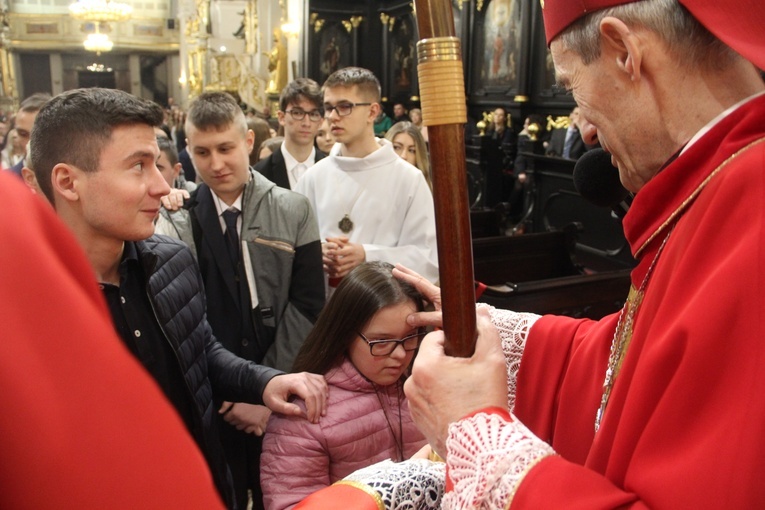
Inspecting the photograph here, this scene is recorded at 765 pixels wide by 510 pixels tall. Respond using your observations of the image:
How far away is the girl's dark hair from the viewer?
1987 mm

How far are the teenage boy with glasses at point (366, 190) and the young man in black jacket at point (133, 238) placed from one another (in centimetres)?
135

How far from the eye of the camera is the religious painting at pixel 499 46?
36.6ft

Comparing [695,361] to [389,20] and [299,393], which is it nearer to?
[299,393]

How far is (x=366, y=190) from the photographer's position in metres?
3.32

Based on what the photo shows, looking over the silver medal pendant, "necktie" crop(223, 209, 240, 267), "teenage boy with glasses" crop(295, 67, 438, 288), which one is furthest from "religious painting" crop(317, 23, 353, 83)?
"necktie" crop(223, 209, 240, 267)

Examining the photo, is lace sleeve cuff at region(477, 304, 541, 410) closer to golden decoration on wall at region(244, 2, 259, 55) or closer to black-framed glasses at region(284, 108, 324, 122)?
black-framed glasses at region(284, 108, 324, 122)

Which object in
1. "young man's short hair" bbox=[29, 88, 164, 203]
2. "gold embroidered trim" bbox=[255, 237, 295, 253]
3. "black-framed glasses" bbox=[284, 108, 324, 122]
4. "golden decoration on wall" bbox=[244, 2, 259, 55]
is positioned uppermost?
"golden decoration on wall" bbox=[244, 2, 259, 55]

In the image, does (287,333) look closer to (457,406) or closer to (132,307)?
(132,307)

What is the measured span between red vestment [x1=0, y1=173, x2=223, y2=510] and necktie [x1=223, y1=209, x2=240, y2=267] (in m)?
2.16

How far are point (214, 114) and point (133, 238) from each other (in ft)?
3.79

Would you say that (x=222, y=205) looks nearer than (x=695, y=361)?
No

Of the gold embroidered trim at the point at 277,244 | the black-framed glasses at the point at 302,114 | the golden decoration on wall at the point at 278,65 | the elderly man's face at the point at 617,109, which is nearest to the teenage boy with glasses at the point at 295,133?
the black-framed glasses at the point at 302,114

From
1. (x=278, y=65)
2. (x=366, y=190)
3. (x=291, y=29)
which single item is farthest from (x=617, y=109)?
(x=278, y=65)

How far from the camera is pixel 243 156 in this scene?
273 centimetres
